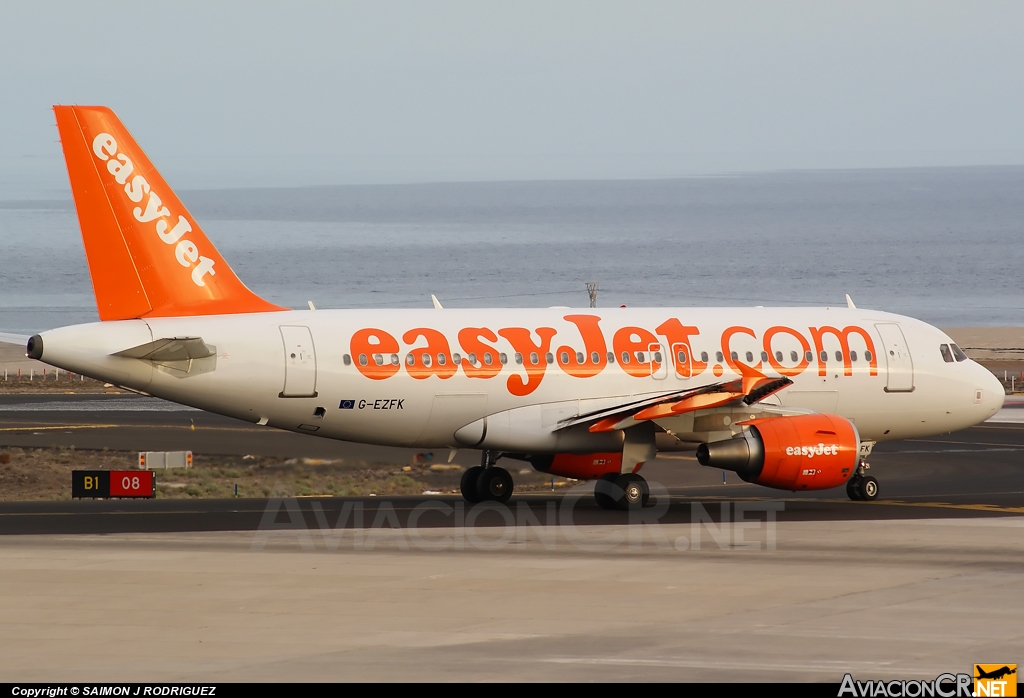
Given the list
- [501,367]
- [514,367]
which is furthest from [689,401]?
[501,367]

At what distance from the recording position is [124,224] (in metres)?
29.5

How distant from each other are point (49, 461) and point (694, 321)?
2106 centimetres

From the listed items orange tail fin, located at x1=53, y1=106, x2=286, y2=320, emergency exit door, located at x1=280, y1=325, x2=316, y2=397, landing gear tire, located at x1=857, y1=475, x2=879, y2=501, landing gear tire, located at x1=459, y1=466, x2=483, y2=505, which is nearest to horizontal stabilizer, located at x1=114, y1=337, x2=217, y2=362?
orange tail fin, located at x1=53, y1=106, x2=286, y2=320

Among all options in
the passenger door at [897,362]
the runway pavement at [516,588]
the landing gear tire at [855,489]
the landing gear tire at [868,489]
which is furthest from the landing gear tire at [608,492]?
the passenger door at [897,362]

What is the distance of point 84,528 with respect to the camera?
28516 mm

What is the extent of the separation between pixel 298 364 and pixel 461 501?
6.45 metres

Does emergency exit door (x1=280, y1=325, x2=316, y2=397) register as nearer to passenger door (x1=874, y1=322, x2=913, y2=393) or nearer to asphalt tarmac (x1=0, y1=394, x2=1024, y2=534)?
asphalt tarmac (x1=0, y1=394, x2=1024, y2=534)

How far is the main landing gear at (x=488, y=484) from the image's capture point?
33875 mm

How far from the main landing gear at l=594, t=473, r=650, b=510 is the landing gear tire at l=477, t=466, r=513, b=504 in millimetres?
2593

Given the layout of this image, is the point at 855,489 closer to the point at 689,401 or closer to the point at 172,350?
the point at 689,401

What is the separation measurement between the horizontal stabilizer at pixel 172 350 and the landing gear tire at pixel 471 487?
7670 millimetres

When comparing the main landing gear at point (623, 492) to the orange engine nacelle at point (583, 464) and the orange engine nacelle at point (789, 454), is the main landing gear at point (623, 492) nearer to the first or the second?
the orange engine nacelle at point (583, 464)

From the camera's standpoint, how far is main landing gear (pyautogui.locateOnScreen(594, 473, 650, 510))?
105 ft

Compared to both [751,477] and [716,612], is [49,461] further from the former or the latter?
[716,612]
